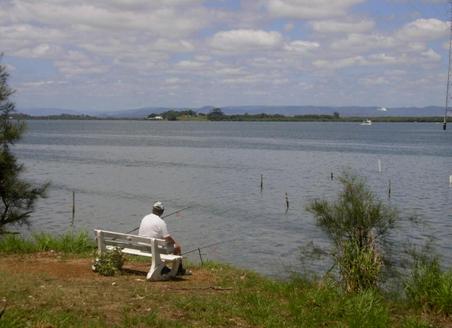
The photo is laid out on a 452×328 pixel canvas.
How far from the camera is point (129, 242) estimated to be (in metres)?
12.5

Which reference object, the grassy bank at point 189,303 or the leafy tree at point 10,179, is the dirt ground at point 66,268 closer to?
the grassy bank at point 189,303

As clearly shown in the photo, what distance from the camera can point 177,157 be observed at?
80.3m

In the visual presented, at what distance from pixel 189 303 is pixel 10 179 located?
9.81 metres

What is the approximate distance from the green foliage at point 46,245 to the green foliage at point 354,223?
19.0ft

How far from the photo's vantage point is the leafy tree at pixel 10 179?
1744cm

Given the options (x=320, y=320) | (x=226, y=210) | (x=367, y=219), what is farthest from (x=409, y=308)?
(x=226, y=210)

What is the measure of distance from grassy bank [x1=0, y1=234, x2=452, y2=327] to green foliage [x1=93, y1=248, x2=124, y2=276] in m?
0.16

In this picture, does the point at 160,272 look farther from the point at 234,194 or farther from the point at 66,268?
the point at 234,194

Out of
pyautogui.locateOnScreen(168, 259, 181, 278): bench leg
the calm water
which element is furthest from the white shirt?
the calm water

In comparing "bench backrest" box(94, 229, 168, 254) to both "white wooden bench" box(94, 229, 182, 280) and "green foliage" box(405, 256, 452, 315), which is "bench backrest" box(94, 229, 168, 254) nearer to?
"white wooden bench" box(94, 229, 182, 280)

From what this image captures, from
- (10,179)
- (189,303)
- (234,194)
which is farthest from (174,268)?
(234,194)

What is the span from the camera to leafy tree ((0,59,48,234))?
57.2 ft

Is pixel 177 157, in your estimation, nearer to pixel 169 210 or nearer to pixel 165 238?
pixel 169 210

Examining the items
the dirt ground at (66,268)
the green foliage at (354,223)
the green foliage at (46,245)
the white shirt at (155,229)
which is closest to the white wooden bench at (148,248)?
the white shirt at (155,229)
